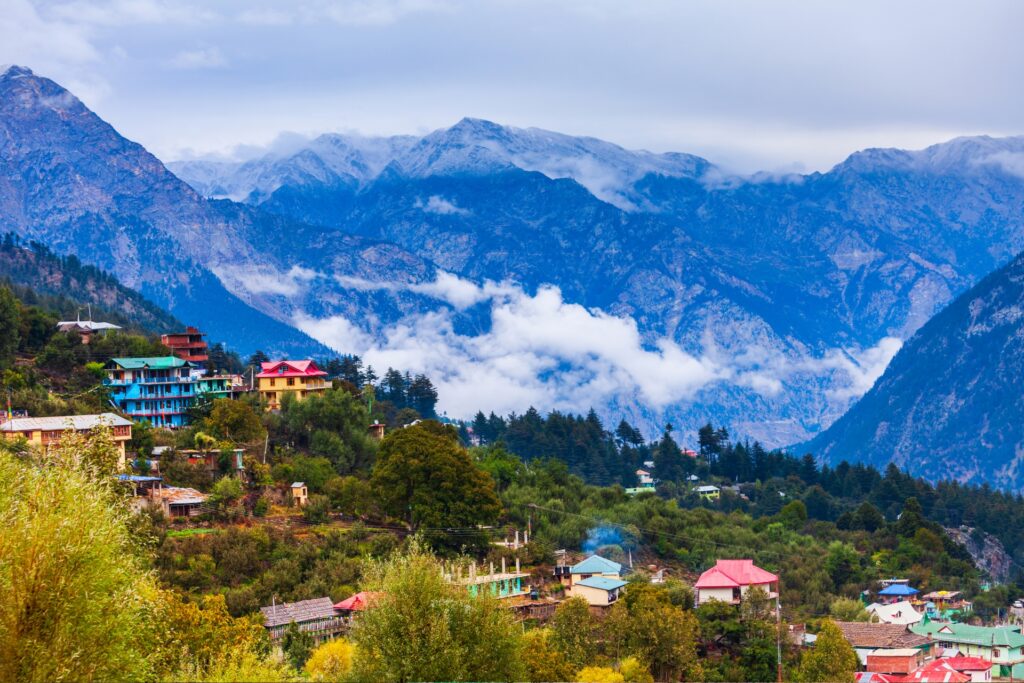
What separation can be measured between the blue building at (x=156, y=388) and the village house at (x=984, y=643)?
41117mm

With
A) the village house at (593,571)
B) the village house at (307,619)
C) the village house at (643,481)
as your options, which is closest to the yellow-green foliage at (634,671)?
the village house at (307,619)

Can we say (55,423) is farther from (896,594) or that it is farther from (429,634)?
(896,594)

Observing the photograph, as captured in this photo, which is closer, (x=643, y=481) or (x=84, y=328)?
(x=84, y=328)

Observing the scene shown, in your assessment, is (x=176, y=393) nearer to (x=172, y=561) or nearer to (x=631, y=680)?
(x=172, y=561)

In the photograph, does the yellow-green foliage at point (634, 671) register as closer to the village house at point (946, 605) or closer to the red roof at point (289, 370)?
the village house at point (946, 605)

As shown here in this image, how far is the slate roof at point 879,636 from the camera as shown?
66688mm

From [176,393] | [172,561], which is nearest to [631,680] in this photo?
[172,561]

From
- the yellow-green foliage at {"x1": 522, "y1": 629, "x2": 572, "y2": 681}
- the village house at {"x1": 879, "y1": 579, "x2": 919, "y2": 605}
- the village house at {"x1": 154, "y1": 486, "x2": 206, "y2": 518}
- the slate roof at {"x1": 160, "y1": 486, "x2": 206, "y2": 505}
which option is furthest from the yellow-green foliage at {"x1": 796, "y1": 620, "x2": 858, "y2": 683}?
the slate roof at {"x1": 160, "y1": 486, "x2": 206, "y2": 505}

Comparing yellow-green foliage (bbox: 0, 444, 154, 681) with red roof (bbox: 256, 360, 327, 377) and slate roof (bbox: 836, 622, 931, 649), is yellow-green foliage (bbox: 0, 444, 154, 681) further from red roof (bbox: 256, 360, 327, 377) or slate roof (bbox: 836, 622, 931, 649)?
red roof (bbox: 256, 360, 327, 377)

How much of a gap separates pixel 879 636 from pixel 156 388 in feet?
135

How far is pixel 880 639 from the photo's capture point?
67375mm

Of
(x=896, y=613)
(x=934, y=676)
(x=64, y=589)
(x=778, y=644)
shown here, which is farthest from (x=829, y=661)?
(x=64, y=589)

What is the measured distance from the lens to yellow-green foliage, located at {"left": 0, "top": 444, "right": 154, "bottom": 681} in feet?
93.5

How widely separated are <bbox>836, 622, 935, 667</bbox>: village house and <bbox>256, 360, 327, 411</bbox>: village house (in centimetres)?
3543
